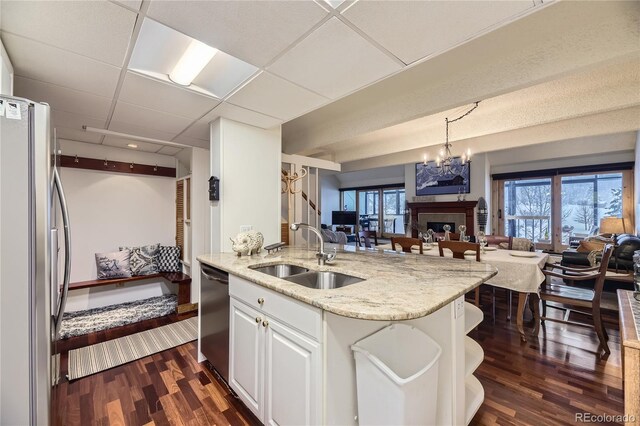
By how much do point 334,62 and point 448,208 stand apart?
6.14m

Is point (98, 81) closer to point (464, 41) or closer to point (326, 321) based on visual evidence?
point (326, 321)

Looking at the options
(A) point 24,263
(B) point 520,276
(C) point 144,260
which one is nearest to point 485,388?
(B) point 520,276

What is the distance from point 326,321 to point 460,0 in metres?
1.60

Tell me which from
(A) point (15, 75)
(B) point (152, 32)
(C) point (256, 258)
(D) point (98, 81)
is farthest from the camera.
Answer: (C) point (256, 258)

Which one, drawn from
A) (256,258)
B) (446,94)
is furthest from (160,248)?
(446,94)

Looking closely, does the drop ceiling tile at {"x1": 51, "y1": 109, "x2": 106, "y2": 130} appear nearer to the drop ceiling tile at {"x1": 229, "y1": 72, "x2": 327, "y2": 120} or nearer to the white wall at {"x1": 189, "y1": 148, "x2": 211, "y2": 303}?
the white wall at {"x1": 189, "y1": 148, "x2": 211, "y2": 303}

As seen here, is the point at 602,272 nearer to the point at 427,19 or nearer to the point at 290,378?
the point at 427,19

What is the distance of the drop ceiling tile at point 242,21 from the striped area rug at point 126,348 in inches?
104

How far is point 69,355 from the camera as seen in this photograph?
7.80 ft

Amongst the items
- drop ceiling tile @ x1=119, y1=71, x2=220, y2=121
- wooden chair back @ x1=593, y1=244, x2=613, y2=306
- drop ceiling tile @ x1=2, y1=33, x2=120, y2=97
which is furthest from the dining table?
drop ceiling tile @ x1=2, y1=33, x2=120, y2=97

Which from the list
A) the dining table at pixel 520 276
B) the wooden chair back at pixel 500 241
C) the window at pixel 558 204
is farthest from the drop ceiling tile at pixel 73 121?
the window at pixel 558 204

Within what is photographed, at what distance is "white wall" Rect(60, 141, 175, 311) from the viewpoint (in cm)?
345

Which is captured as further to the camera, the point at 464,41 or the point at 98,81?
the point at 98,81

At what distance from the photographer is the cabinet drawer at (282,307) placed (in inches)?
46.2
